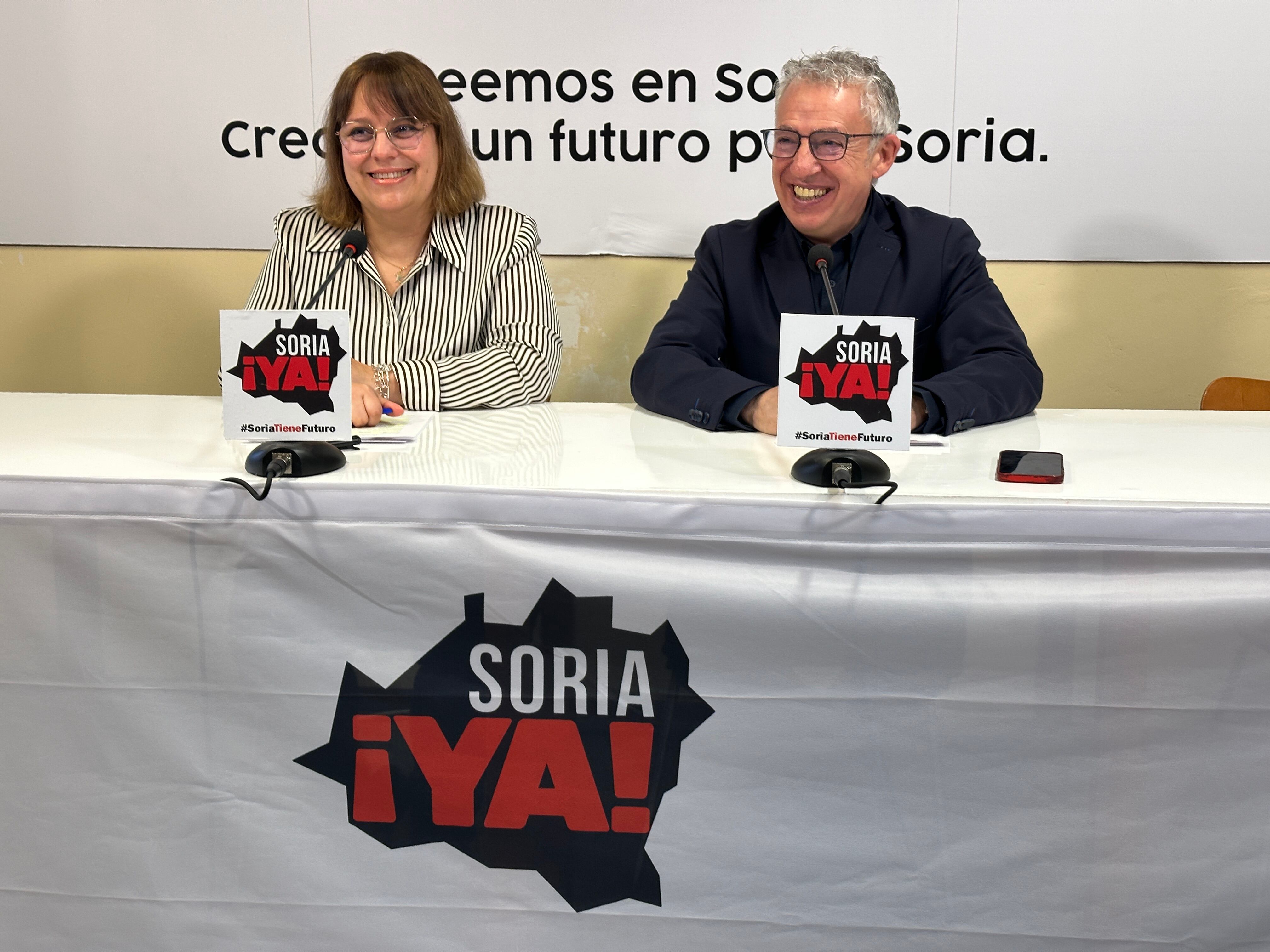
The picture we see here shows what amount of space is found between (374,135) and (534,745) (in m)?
1.06

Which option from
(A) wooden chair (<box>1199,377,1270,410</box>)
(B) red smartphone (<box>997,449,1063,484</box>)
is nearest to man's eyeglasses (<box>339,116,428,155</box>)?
(B) red smartphone (<box>997,449,1063,484</box>)

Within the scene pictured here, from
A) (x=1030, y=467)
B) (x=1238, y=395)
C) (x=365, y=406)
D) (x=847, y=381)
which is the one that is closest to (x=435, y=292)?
(x=365, y=406)

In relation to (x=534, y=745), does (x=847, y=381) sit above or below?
above

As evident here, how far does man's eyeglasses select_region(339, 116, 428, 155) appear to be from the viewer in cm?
168

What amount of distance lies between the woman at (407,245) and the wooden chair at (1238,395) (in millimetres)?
1169

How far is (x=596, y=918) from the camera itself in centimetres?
108

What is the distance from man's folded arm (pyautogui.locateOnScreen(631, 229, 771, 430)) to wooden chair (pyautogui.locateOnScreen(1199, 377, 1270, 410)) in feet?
2.91

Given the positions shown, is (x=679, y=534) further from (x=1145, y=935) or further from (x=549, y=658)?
(x=1145, y=935)

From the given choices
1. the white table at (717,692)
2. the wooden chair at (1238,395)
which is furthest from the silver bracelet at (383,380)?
the wooden chair at (1238,395)

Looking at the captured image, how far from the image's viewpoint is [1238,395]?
191 cm

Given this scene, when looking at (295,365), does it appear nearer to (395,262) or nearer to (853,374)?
(853,374)

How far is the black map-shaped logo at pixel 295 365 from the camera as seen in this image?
1096 mm

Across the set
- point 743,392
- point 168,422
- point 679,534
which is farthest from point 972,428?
point 168,422

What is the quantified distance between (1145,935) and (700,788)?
46 cm
